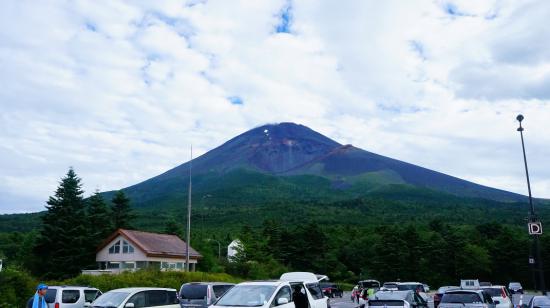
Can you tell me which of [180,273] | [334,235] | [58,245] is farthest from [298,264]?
[180,273]

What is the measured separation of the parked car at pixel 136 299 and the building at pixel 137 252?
33.8 meters

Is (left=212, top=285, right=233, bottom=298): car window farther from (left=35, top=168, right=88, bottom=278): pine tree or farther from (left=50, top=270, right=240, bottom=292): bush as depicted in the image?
(left=35, top=168, right=88, bottom=278): pine tree

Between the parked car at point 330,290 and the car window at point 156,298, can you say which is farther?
the parked car at point 330,290

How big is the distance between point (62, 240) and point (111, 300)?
4142cm

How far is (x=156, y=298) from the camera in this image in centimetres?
1669

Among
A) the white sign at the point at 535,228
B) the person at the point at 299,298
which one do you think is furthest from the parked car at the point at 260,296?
the white sign at the point at 535,228

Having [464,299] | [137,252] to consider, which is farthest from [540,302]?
[137,252]

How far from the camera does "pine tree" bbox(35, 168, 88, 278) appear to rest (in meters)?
52.4

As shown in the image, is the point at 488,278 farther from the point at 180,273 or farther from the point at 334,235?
the point at 180,273

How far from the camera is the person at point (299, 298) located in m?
15.3

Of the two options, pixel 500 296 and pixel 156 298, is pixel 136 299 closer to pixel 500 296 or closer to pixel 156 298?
pixel 156 298

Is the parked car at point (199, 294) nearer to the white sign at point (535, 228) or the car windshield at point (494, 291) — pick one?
the car windshield at point (494, 291)

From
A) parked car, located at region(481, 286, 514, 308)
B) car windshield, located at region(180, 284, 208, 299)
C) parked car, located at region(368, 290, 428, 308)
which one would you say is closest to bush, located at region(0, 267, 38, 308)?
car windshield, located at region(180, 284, 208, 299)

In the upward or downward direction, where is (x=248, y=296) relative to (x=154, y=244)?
downward
